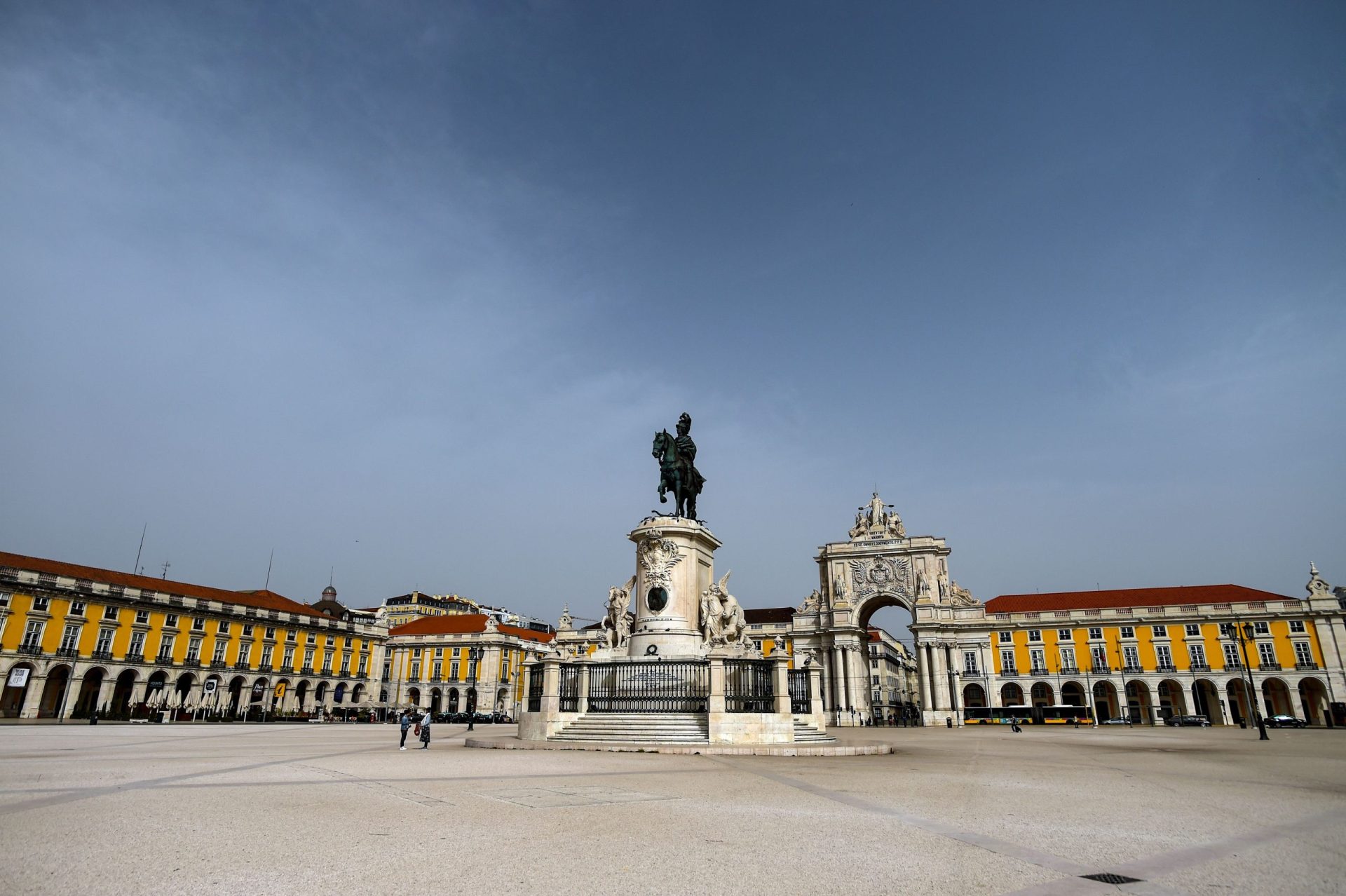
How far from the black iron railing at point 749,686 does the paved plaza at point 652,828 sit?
4368 millimetres

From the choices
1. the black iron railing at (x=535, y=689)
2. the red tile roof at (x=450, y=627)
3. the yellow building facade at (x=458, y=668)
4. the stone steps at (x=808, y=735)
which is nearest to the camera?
the stone steps at (x=808, y=735)

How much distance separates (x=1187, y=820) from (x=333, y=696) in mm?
73343

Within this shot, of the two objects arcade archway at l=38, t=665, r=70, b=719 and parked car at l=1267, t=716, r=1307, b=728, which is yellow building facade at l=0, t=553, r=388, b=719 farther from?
parked car at l=1267, t=716, r=1307, b=728

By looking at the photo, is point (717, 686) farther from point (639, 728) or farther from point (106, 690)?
Answer: point (106, 690)

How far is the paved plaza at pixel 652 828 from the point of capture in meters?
5.42

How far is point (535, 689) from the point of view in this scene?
2141cm

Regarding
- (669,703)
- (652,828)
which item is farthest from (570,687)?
(652,828)

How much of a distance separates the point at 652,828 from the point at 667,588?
15.0m

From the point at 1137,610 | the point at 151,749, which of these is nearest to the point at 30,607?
the point at 151,749

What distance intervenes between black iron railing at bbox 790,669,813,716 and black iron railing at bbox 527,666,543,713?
22.4ft

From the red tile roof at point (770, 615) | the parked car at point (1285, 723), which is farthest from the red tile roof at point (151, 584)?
the parked car at point (1285, 723)

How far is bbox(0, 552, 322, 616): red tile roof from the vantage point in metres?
53.4

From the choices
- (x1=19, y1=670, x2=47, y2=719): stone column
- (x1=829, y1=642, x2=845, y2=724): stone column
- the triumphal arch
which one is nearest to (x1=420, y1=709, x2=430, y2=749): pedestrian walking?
(x1=19, y1=670, x2=47, y2=719): stone column

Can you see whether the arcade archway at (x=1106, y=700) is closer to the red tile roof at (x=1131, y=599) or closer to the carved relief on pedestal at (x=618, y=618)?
the red tile roof at (x=1131, y=599)
